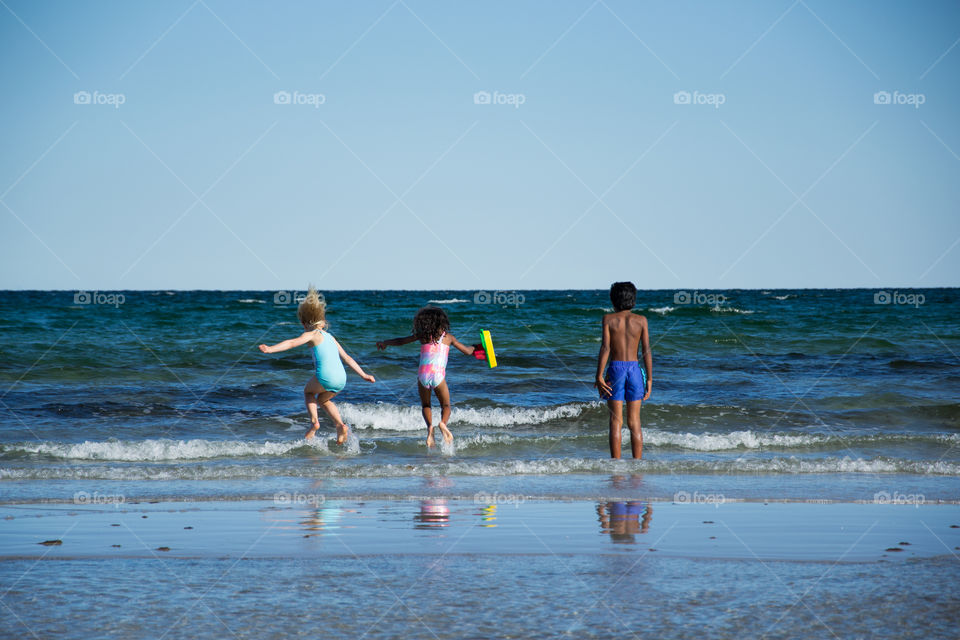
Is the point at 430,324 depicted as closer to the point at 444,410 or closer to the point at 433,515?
the point at 444,410

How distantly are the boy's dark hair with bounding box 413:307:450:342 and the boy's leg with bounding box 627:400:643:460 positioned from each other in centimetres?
234

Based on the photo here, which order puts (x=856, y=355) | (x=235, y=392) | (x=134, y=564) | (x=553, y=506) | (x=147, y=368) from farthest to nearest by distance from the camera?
(x=856, y=355) → (x=147, y=368) → (x=235, y=392) → (x=553, y=506) → (x=134, y=564)

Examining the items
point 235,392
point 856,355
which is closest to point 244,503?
point 235,392

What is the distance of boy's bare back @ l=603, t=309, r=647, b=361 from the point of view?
29.2 feet

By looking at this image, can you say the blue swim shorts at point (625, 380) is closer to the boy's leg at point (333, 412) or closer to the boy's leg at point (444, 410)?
the boy's leg at point (444, 410)

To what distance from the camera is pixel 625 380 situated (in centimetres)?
896

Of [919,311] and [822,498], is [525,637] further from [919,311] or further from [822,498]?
[919,311]

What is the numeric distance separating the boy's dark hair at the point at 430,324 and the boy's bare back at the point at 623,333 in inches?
81.7

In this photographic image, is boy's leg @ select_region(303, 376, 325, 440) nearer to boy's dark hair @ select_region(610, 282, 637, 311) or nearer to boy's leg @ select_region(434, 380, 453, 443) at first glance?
boy's leg @ select_region(434, 380, 453, 443)

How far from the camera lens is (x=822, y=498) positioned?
23.1 ft

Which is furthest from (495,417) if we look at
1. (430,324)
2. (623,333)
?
(623,333)

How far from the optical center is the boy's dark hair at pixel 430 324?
10195 mm

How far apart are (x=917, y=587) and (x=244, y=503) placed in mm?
4719

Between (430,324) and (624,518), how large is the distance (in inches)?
184
